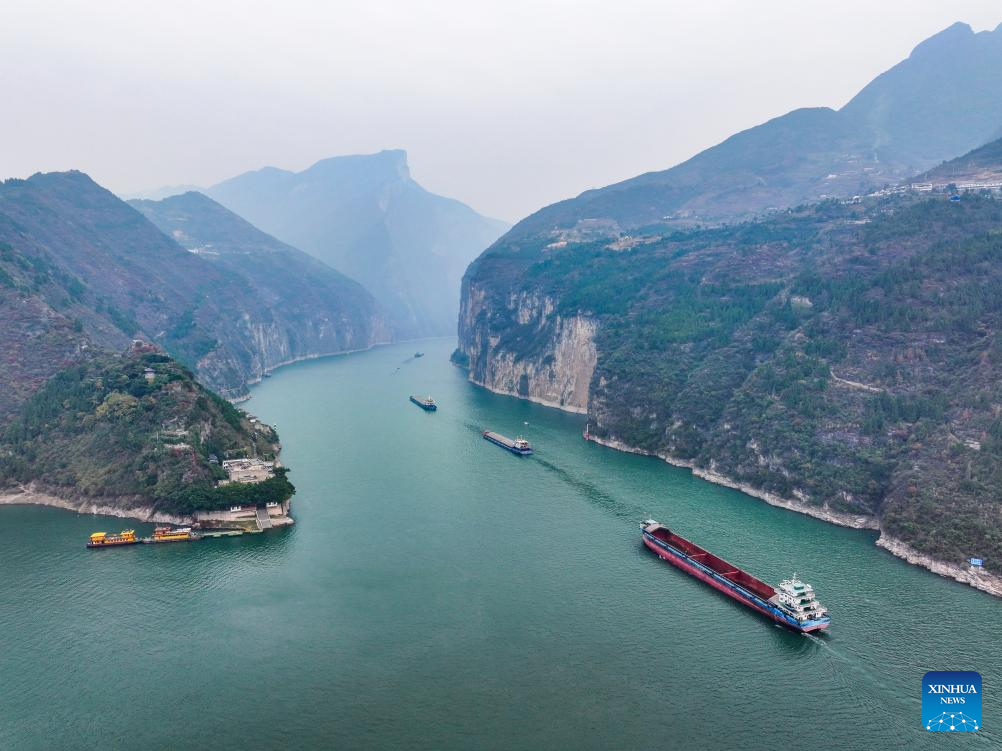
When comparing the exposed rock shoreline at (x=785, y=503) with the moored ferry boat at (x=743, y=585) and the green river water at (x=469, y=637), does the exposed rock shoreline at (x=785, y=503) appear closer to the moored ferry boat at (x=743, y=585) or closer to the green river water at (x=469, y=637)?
the green river water at (x=469, y=637)

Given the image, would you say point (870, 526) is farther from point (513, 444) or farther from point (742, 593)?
point (513, 444)

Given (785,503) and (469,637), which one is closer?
(469,637)

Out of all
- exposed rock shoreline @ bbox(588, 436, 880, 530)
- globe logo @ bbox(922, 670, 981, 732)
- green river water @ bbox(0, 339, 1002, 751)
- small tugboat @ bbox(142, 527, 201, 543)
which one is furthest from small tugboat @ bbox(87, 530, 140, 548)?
globe logo @ bbox(922, 670, 981, 732)

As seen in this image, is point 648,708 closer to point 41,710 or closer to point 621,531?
point 621,531

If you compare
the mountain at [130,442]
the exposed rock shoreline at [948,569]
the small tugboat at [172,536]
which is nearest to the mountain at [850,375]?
the exposed rock shoreline at [948,569]

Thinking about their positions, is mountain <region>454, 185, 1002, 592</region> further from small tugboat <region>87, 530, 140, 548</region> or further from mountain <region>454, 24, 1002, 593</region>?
small tugboat <region>87, 530, 140, 548</region>

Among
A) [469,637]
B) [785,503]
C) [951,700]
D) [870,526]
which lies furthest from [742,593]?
[785,503]
